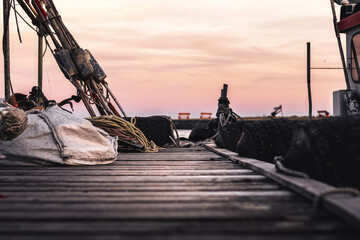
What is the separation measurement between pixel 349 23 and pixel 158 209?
589cm

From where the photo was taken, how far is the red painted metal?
660cm

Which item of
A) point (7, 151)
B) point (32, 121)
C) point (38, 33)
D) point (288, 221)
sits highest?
point (38, 33)

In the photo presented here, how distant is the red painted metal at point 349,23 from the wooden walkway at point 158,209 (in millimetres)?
4399

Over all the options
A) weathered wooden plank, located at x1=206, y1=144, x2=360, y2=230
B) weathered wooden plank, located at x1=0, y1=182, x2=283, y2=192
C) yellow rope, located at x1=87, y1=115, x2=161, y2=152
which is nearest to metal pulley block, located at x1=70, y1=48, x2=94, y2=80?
yellow rope, located at x1=87, y1=115, x2=161, y2=152

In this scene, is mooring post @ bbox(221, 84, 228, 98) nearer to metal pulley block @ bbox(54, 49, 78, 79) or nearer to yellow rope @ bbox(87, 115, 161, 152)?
yellow rope @ bbox(87, 115, 161, 152)

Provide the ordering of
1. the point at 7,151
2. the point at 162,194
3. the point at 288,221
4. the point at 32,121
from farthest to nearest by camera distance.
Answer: the point at 32,121, the point at 7,151, the point at 162,194, the point at 288,221

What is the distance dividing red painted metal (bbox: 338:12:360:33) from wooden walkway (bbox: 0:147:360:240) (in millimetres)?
4399

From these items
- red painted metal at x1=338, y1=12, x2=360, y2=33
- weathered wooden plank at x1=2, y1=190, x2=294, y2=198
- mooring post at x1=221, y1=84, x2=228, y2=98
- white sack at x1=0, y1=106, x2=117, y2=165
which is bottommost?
weathered wooden plank at x1=2, y1=190, x2=294, y2=198

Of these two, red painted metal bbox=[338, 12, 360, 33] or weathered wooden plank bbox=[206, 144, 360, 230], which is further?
red painted metal bbox=[338, 12, 360, 33]

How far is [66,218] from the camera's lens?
2070mm

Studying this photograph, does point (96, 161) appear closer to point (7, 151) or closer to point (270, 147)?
point (7, 151)

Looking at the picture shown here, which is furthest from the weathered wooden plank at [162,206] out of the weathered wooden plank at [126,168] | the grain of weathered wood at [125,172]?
the weathered wooden plank at [126,168]

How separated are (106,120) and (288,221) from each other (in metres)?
4.62

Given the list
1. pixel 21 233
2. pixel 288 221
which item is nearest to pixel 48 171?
pixel 21 233
